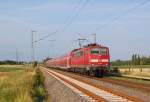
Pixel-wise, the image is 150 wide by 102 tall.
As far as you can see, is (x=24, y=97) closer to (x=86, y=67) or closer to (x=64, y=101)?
(x=64, y=101)

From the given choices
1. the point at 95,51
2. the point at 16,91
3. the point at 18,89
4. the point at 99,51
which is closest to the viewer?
the point at 16,91

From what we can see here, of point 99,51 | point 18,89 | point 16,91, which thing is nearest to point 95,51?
point 99,51

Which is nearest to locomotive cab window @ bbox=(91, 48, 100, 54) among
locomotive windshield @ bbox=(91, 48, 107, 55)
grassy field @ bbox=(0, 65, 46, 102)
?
locomotive windshield @ bbox=(91, 48, 107, 55)

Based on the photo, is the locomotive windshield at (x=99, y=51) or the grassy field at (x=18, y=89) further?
the locomotive windshield at (x=99, y=51)

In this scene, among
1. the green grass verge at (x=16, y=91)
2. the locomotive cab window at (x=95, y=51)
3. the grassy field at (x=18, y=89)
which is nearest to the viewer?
the green grass verge at (x=16, y=91)

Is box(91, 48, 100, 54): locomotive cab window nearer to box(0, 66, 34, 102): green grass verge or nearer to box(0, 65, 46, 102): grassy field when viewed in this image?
box(0, 65, 46, 102): grassy field

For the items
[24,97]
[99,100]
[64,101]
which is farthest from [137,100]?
[24,97]

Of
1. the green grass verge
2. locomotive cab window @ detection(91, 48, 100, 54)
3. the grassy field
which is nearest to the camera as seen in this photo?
the green grass verge

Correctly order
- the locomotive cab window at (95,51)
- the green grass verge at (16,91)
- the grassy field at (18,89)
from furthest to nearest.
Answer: the locomotive cab window at (95,51) < the grassy field at (18,89) < the green grass verge at (16,91)

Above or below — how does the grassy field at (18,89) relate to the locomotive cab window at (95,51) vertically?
below

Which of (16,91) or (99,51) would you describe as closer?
(16,91)

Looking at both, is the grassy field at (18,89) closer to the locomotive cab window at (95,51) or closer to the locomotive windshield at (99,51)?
the locomotive cab window at (95,51)

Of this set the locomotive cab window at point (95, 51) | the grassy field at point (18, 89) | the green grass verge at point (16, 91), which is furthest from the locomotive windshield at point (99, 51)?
the green grass verge at point (16, 91)

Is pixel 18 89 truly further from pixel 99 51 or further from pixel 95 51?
pixel 99 51
